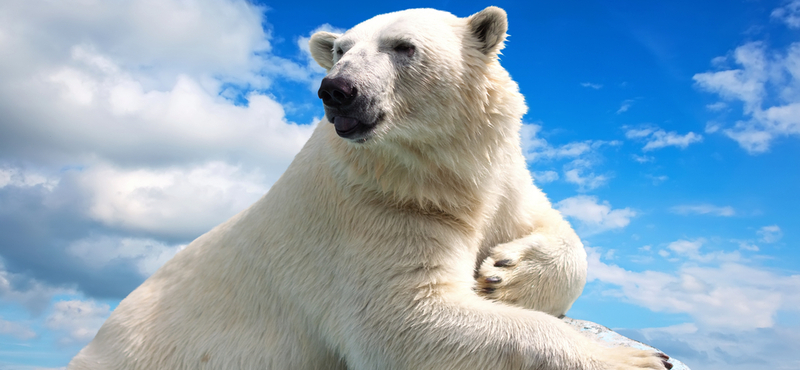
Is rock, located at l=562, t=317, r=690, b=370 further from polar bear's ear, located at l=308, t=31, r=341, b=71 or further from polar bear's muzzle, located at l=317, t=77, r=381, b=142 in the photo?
polar bear's ear, located at l=308, t=31, r=341, b=71

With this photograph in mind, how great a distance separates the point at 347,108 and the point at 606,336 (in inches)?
127

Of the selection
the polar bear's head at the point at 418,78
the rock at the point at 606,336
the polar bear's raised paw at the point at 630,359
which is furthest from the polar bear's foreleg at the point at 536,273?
the polar bear's head at the point at 418,78

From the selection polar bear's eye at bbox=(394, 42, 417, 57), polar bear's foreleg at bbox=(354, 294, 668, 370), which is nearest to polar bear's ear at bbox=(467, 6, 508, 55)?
polar bear's eye at bbox=(394, 42, 417, 57)

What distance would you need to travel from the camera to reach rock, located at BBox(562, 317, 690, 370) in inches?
181

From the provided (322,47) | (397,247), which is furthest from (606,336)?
(322,47)

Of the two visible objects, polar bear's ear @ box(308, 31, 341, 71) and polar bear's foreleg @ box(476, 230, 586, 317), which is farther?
polar bear's ear @ box(308, 31, 341, 71)

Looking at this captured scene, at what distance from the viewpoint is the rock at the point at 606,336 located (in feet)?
15.1

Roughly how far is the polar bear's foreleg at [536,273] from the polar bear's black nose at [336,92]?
1.85 m

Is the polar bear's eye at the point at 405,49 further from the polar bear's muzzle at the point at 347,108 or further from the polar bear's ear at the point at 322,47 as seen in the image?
the polar bear's ear at the point at 322,47

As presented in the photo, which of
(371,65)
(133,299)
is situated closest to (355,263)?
(371,65)

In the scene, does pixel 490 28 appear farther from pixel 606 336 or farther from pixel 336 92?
pixel 606 336

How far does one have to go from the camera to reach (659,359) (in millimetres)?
3619

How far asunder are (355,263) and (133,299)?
269cm

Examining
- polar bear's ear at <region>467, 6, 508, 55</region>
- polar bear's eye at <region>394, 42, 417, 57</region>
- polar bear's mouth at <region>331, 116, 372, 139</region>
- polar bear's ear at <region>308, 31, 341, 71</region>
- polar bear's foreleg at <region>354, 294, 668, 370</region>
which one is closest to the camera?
polar bear's foreleg at <region>354, 294, 668, 370</region>
